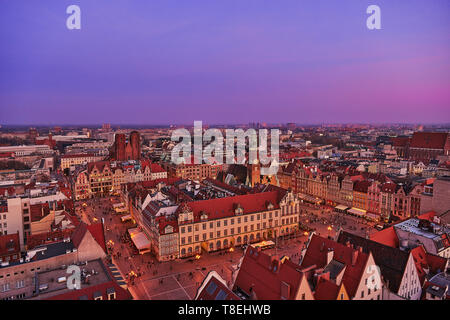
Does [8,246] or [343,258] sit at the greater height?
[343,258]

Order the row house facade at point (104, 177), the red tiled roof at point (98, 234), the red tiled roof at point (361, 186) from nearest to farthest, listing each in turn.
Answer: the red tiled roof at point (98, 234) → the red tiled roof at point (361, 186) → the row house facade at point (104, 177)

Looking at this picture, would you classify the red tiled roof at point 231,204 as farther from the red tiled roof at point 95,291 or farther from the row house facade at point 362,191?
the red tiled roof at point 95,291

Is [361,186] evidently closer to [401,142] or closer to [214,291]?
[214,291]

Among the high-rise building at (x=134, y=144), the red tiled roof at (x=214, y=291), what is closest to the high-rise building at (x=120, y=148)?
the high-rise building at (x=134, y=144)

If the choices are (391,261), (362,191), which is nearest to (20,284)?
(391,261)

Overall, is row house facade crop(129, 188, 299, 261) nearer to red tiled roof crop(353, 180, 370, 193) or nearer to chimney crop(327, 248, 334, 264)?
red tiled roof crop(353, 180, 370, 193)

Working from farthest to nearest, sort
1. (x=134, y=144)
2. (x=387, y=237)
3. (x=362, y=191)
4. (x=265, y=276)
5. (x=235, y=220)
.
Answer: (x=134, y=144)
(x=362, y=191)
(x=235, y=220)
(x=387, y=237)
(x=265, y=276)

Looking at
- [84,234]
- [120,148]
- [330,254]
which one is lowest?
[330,254]

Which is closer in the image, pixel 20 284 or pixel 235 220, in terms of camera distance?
pixel 20 284

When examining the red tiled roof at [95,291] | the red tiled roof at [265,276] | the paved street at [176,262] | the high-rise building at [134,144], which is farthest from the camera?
the high-rise building at [134,144]

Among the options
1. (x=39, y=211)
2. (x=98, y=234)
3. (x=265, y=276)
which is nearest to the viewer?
(x=265, y=276)
